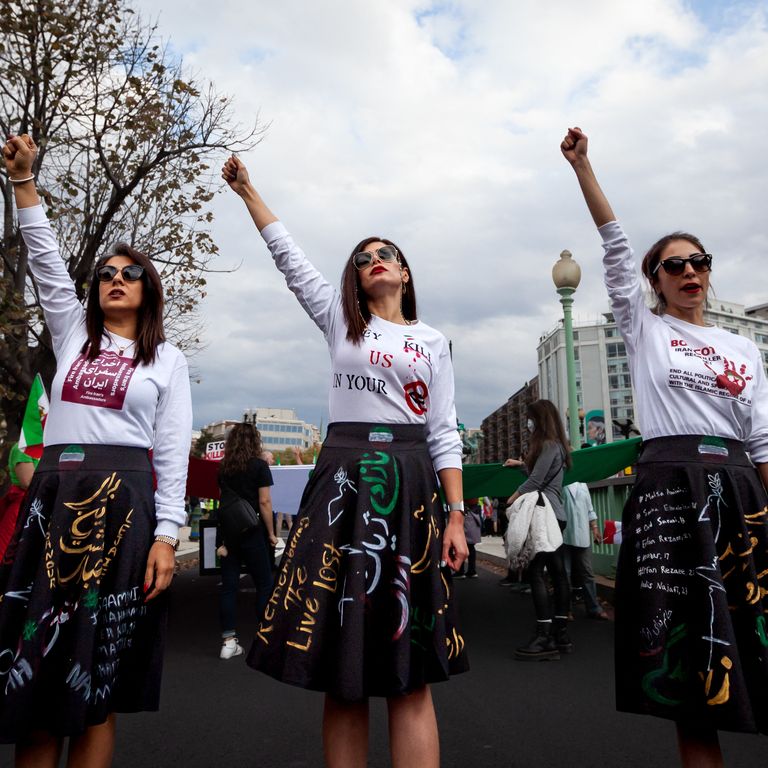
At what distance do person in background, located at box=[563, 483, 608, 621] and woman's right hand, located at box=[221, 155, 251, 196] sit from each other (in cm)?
599

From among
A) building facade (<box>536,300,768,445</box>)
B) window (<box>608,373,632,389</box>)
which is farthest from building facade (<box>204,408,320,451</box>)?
window (<box>608,373,632,389</box>)

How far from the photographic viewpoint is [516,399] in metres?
141

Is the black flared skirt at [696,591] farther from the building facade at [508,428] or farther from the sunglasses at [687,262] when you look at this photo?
the building facade at [508,428]

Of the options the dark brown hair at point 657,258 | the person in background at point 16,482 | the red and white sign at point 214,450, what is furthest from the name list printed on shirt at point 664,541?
the red and white sign at point 214,450

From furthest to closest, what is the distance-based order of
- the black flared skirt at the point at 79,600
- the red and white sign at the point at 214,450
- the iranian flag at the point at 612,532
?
the red and white sign at the point at 214,450 < the iranian flag at the point at 612,532 < the black flared skirt at the point at 79,600

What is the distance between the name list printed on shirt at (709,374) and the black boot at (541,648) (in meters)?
3.82

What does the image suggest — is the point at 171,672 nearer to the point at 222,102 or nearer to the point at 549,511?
the point at 549,511

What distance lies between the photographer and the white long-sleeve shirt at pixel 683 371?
249cm

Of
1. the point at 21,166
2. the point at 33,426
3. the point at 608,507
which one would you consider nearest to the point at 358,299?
the point at 21,166

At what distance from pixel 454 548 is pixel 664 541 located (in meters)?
0.70

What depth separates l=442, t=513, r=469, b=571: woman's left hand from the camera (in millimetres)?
2404

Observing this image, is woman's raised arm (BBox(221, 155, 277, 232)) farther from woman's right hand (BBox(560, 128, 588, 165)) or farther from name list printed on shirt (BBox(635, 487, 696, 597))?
name list printed on shirt (BBox(635, 487, 696, 597))

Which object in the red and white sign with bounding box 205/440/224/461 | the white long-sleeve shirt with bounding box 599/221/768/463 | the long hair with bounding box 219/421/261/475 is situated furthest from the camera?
the red and white sign with bounding box 205/440/224/461

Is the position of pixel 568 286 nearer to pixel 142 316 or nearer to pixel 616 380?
pixel 142 316
